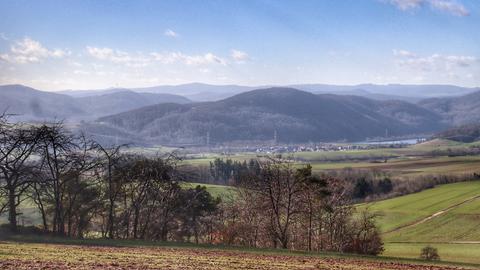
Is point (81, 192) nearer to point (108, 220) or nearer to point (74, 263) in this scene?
point (108, 220)

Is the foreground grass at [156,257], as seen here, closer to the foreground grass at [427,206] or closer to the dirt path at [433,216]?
the foreground grass at [427,206]

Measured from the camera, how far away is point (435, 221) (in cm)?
7162

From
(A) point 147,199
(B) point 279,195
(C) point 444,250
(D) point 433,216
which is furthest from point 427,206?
(A) point 147,199

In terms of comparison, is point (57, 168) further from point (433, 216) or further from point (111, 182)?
point (433, 216)

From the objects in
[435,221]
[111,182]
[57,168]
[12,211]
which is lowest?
[435,221]

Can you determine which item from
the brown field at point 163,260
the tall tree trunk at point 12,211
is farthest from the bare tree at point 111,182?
the brown field at point 163,260

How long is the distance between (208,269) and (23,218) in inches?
814

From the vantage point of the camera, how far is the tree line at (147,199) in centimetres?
3266

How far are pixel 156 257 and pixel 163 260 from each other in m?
1.04

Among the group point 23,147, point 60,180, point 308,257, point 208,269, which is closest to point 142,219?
point 60,180

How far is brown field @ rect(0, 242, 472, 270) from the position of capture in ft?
58.4

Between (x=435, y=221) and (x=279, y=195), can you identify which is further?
(x=435, y=221)

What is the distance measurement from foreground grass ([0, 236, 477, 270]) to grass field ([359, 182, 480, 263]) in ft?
75.3

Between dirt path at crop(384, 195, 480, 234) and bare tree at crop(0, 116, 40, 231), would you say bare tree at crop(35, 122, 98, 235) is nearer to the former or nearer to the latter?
bare tree at crop(0, 116, 40, 231)
